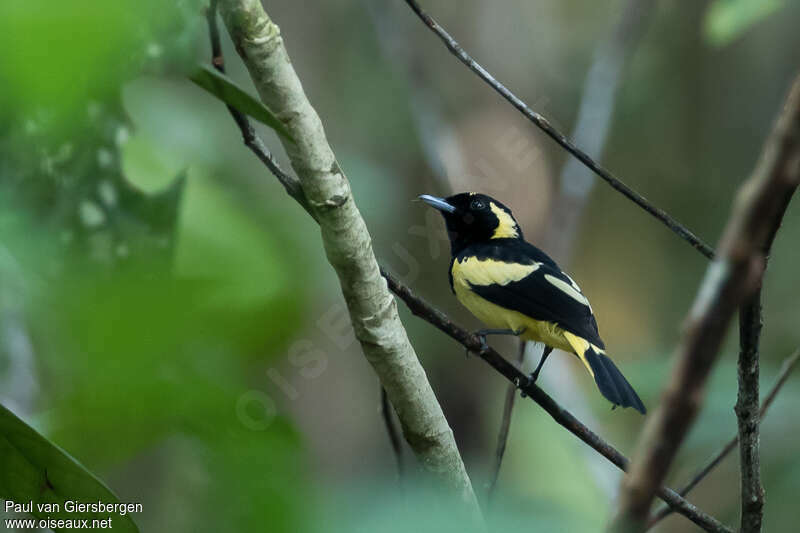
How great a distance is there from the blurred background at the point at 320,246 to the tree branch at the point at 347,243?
89mm

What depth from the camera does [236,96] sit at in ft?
3.28

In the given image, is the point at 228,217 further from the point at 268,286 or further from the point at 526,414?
the point at 526,414

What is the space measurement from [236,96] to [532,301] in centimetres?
194

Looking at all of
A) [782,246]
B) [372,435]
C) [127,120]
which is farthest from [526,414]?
[127,120]

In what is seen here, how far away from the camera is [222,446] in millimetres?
621

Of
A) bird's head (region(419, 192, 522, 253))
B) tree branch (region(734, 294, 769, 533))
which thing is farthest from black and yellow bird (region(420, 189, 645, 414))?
tree branch (region(734, 294, 769, 533))

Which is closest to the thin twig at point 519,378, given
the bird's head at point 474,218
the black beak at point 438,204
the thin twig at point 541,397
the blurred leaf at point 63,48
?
the thin twig at point 541,397

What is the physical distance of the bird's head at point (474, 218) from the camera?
3578mm

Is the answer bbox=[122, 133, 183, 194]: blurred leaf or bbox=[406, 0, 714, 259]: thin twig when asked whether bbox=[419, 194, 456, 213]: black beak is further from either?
bbox=[406, 0, 714, 259]: thin twig

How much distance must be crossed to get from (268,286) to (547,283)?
2.22 m

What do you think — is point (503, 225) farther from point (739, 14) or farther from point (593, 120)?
point (739, 14)

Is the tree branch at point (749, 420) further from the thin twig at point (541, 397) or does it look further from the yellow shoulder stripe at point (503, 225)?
the yellow shoulder stripe at point (503, 225)

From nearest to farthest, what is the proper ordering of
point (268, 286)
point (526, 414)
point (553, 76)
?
point (268, 286), point (526, 414), point (553, 76)

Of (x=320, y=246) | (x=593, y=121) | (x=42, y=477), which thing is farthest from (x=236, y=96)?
(x=593, y=121)
